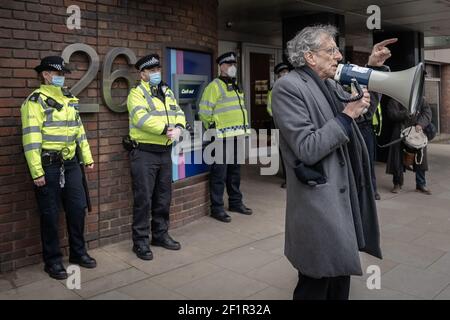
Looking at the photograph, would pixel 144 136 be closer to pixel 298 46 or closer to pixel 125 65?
pixel 125 65

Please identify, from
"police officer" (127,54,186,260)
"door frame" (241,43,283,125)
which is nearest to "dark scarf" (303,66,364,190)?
"police officer" (127,54,186,260)

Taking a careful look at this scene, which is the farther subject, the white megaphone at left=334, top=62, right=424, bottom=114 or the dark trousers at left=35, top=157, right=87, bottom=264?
the dark trousers at left=35, top=157, right=87, bottom=264

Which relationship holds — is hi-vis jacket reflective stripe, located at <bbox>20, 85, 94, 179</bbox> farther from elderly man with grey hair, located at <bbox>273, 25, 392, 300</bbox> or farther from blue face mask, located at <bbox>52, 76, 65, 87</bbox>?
Result: elderly man with grey hair, located at <bbox>273, 25, 392, 300</bbox>

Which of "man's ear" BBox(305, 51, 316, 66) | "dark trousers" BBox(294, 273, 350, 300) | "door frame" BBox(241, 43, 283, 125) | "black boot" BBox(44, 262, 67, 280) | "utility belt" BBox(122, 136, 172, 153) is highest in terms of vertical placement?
"door frame" BBox(241, 43, 283, 125)

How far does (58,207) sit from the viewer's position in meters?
3.97

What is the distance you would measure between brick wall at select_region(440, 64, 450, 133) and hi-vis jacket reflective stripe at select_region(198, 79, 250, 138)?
14532 millimetres

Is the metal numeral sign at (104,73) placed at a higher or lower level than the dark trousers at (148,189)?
higher

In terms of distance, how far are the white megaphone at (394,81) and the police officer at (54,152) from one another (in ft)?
8.06

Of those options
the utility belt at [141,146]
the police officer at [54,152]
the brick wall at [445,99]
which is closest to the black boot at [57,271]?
the police officer at [54,152]

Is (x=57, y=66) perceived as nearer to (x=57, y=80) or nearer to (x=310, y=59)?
(x=57, y=80)

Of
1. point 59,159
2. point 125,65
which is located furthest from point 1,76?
point 125,65

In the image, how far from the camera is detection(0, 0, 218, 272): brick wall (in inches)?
155

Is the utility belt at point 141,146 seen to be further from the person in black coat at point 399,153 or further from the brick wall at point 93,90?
the person in black coat at point 399,153

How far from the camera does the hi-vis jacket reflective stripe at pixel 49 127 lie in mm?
3688
